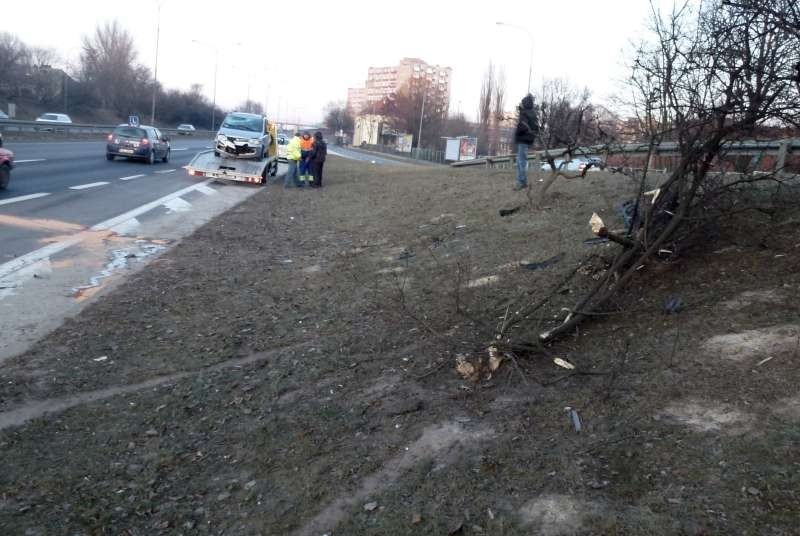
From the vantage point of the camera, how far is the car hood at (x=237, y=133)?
23.2 metres

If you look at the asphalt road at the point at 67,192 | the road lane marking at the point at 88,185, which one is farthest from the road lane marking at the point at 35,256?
the road lane marking at the point at 88,185

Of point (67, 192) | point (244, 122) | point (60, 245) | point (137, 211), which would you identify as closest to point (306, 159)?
point (244, 122)

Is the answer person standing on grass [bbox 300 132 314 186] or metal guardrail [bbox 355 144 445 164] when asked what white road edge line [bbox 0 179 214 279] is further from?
metal guardrail [bbox 355 144 445 164]

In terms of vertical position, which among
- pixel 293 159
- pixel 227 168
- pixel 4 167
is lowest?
pixel 4 167

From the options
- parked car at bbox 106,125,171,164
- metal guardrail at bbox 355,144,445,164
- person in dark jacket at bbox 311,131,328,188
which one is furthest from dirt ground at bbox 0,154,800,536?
metal guardrail at bbox 355,144,445,164

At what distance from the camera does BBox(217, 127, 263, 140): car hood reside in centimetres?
2320

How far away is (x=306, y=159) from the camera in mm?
22562

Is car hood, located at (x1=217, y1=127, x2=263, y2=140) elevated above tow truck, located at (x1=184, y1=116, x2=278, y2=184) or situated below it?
above

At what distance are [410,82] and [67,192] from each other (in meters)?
86.6

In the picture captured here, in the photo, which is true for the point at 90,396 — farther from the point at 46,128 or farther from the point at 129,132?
the point at 46,128

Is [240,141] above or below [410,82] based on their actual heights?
below

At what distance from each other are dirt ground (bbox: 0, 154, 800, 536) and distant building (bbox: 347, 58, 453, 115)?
82.3 metres

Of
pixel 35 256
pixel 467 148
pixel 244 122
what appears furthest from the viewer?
pixel 467 148

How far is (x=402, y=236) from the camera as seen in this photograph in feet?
39.0
